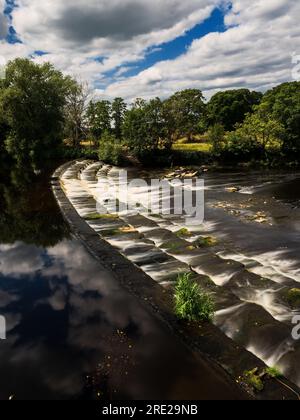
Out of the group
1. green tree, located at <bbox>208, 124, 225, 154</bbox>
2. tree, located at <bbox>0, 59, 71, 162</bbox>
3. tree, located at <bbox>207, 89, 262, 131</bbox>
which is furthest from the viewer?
tree, located at <bbox>207, 89, 262, 131</bbox>

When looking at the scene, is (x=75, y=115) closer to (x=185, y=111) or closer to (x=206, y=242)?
(x=185, y=111)

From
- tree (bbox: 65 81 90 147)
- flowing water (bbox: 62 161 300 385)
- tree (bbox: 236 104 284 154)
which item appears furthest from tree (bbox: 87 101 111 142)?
flowing water (bbox: 62 161 300 385)

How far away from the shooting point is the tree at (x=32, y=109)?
58.2 metres

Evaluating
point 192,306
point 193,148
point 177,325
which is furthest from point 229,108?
point 177,325

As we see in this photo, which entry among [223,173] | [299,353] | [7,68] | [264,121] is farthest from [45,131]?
[299,353]

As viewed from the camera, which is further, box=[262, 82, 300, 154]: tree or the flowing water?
box=[262, 82, 300, 154]: tree

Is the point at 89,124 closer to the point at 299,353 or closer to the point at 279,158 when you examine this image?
the point at 279,158

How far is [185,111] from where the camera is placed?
64438 millimetres

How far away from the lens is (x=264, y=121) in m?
54.1

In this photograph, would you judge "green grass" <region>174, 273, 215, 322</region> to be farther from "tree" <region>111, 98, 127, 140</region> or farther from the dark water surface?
"tree" <region>111, 98, 127, 140</region>

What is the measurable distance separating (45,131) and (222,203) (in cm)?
4071

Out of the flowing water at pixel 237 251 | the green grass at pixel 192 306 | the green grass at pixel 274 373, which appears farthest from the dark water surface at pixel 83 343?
the flowing water at pixel 237 251

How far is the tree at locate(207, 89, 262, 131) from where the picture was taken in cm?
7500

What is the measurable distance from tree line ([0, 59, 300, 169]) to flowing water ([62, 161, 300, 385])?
60.5ft
